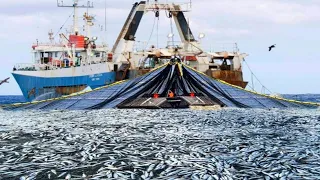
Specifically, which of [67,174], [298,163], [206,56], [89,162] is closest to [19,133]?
[89,162]

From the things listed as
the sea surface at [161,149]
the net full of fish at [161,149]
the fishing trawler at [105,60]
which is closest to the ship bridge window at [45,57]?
the fishing trawler at [105,60]

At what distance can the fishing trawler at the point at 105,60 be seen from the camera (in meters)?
54.5

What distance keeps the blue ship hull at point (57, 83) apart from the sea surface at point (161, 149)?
21618 mm

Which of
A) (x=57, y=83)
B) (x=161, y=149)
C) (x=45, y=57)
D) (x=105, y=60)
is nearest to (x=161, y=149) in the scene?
(x=161, y=149)

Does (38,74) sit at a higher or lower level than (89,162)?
higher

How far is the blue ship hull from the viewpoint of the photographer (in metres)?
55.9

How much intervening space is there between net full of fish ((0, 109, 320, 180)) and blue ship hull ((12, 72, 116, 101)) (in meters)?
21.5

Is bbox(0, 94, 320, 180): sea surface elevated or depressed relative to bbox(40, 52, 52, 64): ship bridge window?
Answer: depressed

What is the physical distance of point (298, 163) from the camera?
684 inches

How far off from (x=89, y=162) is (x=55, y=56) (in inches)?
2098

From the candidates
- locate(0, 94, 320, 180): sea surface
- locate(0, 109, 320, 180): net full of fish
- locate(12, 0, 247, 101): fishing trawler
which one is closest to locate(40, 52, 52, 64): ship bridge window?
locate(12, 0, 247, 101): fishing trawler

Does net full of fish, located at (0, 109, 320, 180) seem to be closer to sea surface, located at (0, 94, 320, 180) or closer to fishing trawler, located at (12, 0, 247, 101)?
sea surface, located at (0, 94, 320, 180)

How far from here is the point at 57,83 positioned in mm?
63125

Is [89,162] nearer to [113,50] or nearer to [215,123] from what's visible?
[215,123]
